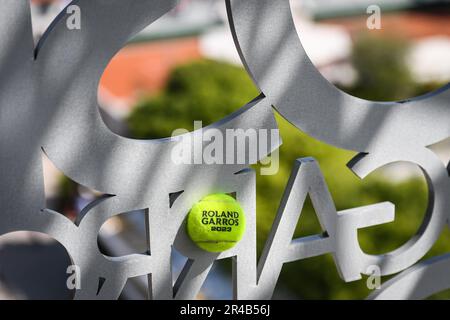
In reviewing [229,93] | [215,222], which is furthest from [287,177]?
[215,222]

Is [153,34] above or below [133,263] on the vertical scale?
above

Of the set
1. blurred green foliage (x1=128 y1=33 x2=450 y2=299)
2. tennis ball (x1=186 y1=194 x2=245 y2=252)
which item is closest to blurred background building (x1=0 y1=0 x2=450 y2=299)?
blurred green foliage (x1=128 y1=33 x2=450 y2=299)

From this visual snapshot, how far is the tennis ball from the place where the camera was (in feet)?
4.68

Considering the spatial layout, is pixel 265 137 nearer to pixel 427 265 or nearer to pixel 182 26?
pixel 427 265

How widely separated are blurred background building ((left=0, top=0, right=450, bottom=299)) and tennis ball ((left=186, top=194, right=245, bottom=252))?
185 cm

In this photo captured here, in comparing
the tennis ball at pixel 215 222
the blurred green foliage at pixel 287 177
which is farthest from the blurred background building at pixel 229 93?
the tennis ball at pixel 215 222

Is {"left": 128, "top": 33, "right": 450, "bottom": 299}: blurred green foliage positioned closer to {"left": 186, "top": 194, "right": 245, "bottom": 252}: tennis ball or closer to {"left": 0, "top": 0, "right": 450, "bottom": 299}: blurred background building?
{"left": 0, "top": 0, "right": 450, "bottom": 299}: blurred background building

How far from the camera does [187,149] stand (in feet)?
4.63

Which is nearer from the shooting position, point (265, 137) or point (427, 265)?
point (265, 137)

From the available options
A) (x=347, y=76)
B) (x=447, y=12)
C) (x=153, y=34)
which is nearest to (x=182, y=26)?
(x=153, y=34)

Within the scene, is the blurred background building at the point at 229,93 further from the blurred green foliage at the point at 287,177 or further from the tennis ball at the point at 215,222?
the tennis ball at the point at 215,222

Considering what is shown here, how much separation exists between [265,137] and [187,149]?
0.64 feet
